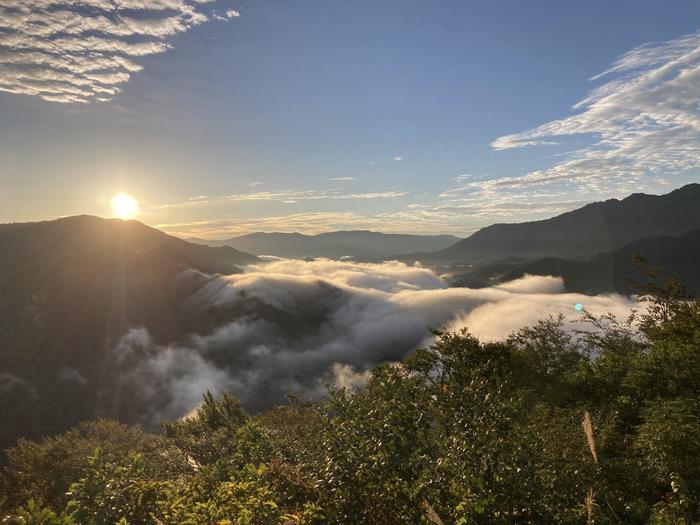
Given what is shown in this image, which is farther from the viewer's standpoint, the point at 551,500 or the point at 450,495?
the point at 551,500

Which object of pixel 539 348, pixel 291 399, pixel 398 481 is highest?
pixel 398 481

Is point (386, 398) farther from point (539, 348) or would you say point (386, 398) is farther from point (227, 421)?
point (227, 421)

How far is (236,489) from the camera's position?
8812 millimetres

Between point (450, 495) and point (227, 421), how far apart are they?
53.6 m

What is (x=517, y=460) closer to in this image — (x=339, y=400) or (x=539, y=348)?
(x=339, y=400)

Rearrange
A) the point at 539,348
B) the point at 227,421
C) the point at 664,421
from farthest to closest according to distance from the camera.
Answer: the point at 227,421
the point at 539,348
the point at 664,421

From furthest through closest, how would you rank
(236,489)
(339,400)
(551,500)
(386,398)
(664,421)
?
1. (664,421)
2. (386,398)
3. (339,400)
4. (551,500)
5. (236,489)

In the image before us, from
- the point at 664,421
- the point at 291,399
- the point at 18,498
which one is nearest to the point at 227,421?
the point at 291,399

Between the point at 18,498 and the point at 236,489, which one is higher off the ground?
the point at 236,489

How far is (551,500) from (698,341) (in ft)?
62.8

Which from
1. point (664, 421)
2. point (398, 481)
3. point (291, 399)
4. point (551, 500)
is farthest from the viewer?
point (291, 399)

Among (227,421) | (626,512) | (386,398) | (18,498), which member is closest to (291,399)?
(227,421)

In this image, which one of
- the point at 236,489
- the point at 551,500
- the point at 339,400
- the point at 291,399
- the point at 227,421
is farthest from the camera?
the point at 227,421

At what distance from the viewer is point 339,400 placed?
13305mm
